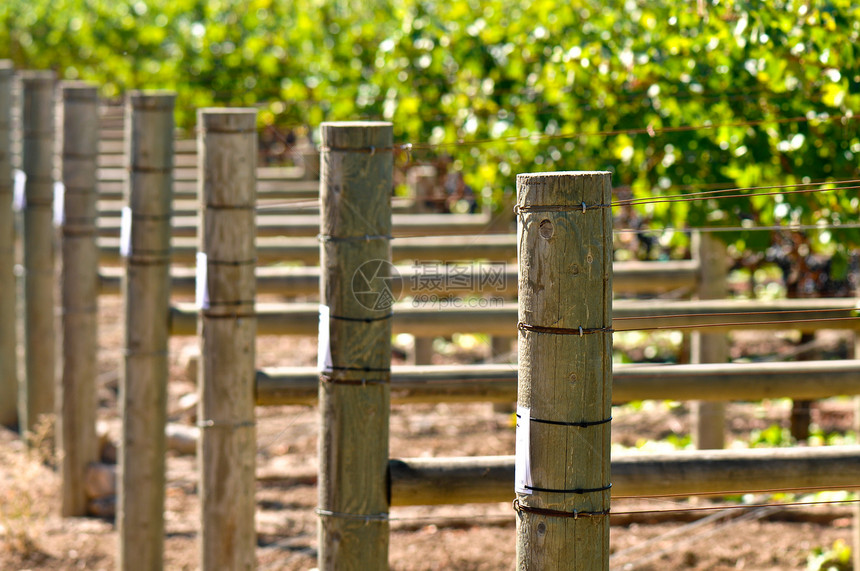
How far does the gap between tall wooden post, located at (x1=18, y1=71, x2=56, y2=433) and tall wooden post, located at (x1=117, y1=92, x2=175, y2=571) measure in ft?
5.33

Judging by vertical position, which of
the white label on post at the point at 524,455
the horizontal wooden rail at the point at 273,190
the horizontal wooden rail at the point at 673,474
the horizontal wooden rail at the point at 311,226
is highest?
the horizontal wooden rail at the point at 273,190

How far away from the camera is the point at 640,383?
10.8ft

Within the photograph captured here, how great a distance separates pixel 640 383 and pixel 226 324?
4.21 feet

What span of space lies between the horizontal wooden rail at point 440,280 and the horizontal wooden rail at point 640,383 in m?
0.69

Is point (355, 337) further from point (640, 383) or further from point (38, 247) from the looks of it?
point (38, 247)

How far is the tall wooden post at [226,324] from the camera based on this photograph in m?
3.18

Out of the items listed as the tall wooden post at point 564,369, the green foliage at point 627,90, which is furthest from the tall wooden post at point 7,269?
the tall wooden post at point 564,369

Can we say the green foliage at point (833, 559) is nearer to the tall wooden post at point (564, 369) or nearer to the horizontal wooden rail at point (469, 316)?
the horizontal wooden rail at point (469, 316)

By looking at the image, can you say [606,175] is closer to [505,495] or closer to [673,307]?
[505,495]

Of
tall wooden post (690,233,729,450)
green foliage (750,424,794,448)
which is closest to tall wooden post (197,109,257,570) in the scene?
tall wooden post (690,233,729,450)

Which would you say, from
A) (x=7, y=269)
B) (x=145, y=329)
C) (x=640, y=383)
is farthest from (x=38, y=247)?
(x=640, y=383)

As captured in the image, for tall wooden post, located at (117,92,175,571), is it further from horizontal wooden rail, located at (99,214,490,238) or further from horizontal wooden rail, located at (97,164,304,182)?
horizontal wooden rail, located at (97,164,304,182)

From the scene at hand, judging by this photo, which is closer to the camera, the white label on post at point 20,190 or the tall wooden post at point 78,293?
the tall wooden post at point 78,293

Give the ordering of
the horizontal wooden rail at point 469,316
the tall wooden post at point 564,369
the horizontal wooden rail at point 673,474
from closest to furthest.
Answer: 1. the tall wooden post at point 564,369
2. the horizontal wooden rail at point 673,474
3. the horizontal wooden rail at point 469,316
